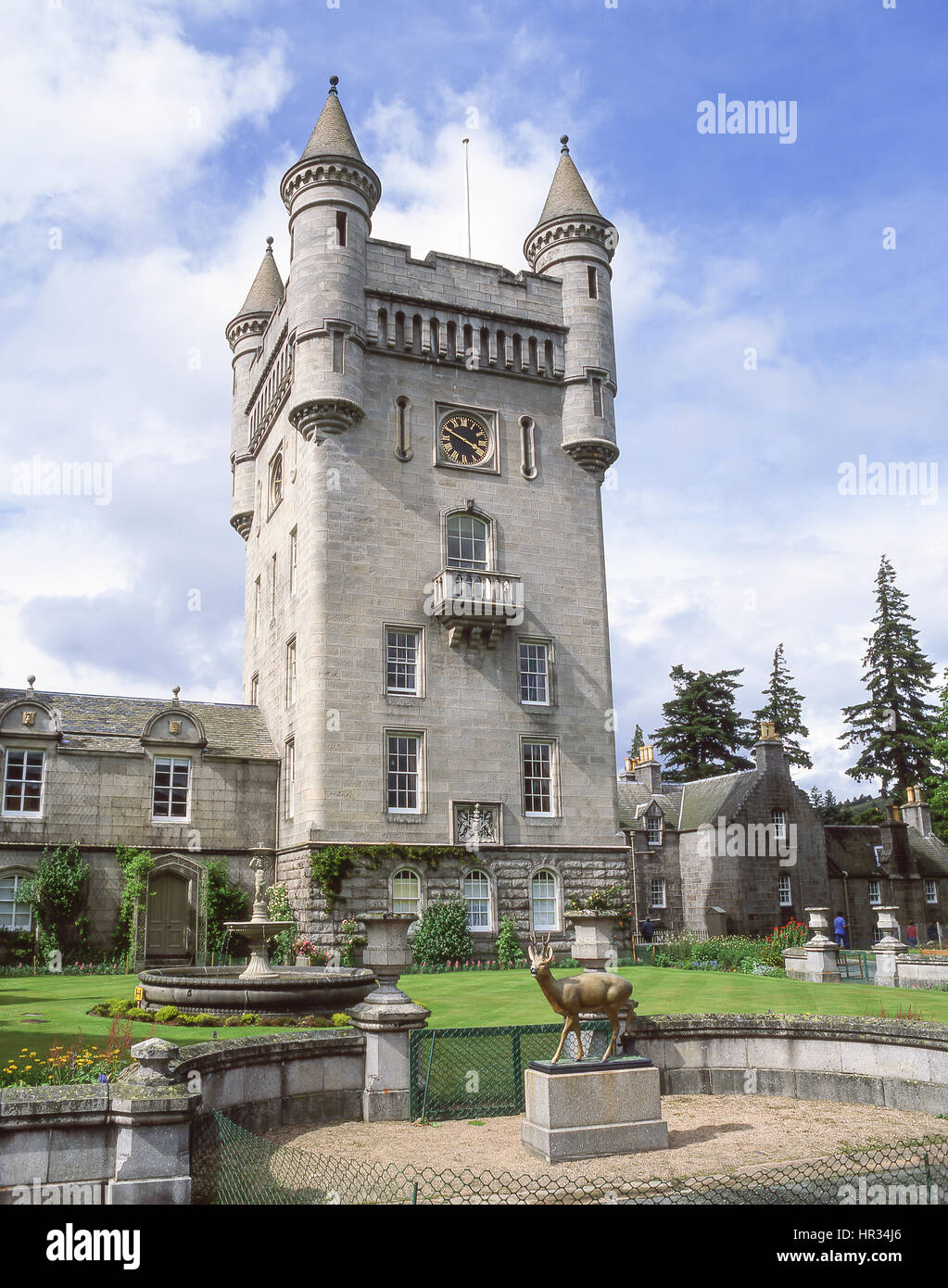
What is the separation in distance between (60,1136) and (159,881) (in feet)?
75.9

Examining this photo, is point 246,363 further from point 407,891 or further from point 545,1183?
point 545,1183

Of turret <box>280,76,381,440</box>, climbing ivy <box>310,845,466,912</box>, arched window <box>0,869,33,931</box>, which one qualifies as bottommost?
arched window <box>0,869,33,931</box>

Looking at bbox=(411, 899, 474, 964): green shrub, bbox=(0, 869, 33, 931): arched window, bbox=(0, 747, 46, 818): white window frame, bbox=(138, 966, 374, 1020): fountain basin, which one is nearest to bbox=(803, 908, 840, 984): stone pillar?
bbox=(411, 899, 474, 964): green shrub

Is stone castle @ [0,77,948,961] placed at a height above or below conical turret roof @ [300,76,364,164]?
below

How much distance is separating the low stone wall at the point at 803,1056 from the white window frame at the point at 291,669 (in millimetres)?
21228

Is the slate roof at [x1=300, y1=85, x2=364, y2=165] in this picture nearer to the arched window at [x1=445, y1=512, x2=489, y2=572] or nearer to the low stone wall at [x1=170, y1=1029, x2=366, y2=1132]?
the arched window at [x1=445, y1=512, x2=489, y2=572]

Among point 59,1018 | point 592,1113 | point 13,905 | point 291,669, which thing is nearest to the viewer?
point 592,1113

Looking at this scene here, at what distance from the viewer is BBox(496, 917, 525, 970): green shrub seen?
30000 mm

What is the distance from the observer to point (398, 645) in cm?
3139

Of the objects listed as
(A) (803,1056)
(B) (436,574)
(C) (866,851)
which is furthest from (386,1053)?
(C) (866,851)

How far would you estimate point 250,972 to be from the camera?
18.0m

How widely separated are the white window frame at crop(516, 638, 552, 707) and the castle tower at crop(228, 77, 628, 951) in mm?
59

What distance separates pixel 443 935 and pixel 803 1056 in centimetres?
1716

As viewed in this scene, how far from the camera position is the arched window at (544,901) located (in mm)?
31250
